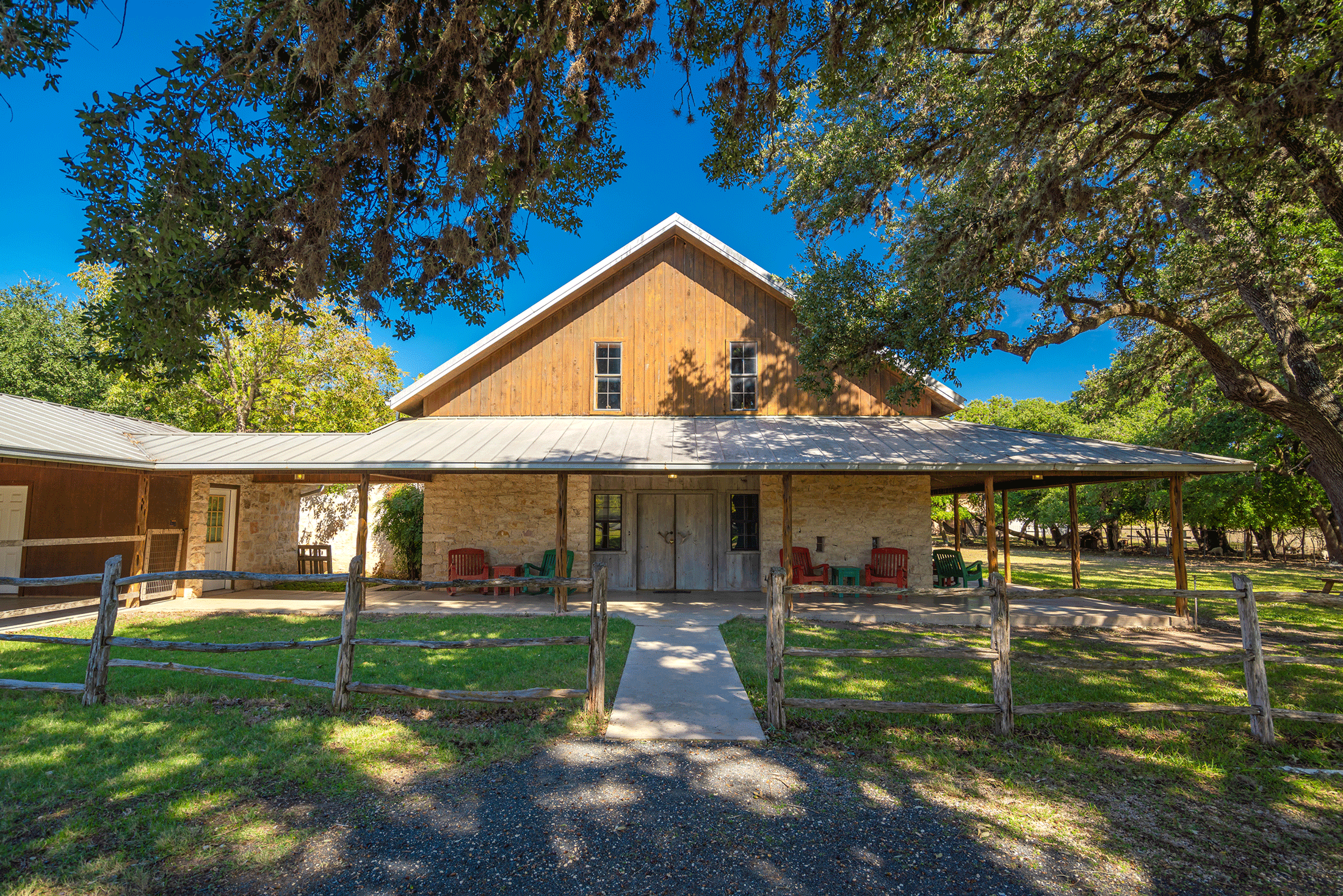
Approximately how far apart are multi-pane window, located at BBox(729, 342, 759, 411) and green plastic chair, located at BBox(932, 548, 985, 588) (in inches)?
199

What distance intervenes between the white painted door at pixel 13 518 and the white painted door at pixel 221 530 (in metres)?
2.79

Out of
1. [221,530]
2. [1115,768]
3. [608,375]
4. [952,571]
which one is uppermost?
[608,375]

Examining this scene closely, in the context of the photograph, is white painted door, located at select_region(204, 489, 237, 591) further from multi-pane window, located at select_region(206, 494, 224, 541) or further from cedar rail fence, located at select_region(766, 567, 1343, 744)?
cedar rail fence, located at select_region(766, 567, 1343, 744)

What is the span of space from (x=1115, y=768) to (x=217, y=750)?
6.57 meters

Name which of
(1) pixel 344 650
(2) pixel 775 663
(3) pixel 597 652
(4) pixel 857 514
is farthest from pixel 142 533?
(4) pixel 857 514

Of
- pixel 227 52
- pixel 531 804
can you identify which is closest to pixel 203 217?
pixel 227 52

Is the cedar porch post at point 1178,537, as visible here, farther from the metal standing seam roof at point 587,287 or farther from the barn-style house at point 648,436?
the metal standing seam roof at point 587,287

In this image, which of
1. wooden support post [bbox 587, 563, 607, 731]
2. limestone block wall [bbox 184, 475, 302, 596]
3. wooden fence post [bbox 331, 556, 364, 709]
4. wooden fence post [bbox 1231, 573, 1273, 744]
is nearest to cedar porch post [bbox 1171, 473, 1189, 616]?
wooden fence post [bbox 1231, 573, 1273, 744]

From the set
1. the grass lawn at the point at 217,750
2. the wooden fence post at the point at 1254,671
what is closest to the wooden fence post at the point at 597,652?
the grass lawn at the point at 217,750

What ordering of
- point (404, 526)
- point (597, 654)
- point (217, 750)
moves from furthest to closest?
point (404, 526) → point (597, 654) → point (217, 750)

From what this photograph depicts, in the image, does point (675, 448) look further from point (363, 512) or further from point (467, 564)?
point (363, 512)

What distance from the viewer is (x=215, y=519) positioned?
539 inches

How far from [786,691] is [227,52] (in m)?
7.26

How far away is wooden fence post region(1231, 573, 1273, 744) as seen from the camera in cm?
491
